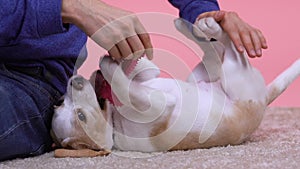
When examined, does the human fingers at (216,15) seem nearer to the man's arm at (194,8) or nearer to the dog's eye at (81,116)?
the man's arm at (194,8)

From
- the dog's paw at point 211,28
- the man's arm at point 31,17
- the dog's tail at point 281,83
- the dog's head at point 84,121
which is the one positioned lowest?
the dog's tail at point 281,83

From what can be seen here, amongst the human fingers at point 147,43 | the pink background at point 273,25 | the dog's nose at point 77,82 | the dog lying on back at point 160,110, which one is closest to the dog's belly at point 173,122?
the dog lying on back at point 160,110

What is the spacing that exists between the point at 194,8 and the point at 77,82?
1.46ft

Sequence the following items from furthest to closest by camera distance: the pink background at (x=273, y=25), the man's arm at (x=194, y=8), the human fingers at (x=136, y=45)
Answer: the pink background at (x=273, y=25) < the man's arm at (x=194, y=8) < the human fingers at (x=136, y=45)

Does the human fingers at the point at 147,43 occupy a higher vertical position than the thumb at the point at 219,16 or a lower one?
higher

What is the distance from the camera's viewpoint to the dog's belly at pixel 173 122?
125 centimetres

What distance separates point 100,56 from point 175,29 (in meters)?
0.28

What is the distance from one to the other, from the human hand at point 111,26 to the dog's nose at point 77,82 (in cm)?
19

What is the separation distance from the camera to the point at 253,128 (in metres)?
1.33

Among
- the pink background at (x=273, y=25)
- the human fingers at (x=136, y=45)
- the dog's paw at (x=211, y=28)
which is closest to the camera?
the human fingers at (x=136, y=45)

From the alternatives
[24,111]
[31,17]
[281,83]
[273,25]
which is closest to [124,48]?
[31,17]

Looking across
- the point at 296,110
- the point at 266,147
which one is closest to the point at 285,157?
the point at 266,147

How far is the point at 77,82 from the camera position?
1.26 m

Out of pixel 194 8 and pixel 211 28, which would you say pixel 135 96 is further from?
pixel 194 8
